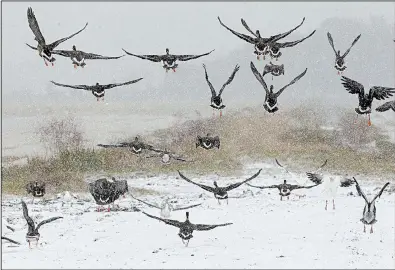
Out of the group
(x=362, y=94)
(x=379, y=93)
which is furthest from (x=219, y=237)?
(x=379, y=93)

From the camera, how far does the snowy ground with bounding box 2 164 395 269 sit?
1514 cm

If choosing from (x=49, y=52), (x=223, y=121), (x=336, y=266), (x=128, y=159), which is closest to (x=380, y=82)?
(x=223, y=121)

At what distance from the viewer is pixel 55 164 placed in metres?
32.9

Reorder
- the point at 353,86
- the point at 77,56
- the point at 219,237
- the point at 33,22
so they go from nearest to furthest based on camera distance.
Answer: the point at 33,22
the point at 353,86
the point at 77,56
the point at 219,237

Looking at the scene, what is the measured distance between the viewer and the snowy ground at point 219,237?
596 inches

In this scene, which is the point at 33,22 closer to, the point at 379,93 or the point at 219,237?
the point at 379,93

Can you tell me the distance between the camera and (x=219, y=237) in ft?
57.6

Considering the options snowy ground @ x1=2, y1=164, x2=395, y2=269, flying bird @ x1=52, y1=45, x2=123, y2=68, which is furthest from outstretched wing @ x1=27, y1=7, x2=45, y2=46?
snowy ground @ x1=2, y1=164, x2=395, y2=269

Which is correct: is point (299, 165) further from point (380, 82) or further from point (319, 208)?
point (380, 82)

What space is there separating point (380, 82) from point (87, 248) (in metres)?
51.9

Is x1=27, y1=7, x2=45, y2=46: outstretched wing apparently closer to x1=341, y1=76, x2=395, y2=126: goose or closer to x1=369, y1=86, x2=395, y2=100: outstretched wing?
x1=341, y1=76, x2=395, y2=126: goose

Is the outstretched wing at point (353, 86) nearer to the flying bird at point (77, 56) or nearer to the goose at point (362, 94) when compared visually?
the goose at point (362, 94)

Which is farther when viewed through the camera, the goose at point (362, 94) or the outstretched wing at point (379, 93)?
the goose at point (362, 94)

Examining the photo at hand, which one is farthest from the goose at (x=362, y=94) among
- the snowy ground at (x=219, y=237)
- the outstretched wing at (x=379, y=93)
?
the snowy ground at (x=219, y=237)
